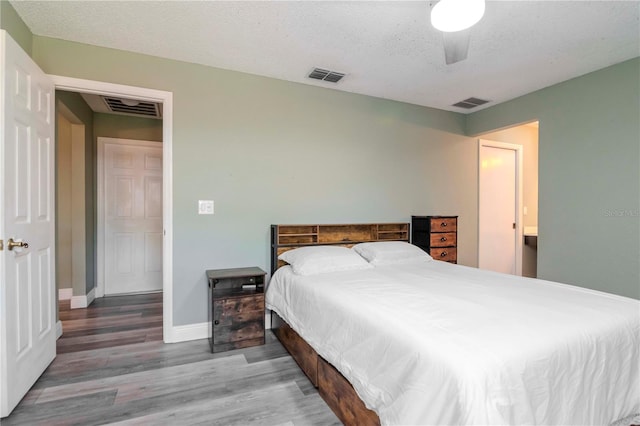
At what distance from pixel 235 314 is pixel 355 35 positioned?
2436mm

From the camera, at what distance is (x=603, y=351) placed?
135 centimetres

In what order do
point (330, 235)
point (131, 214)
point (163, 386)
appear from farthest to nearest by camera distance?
point (131, 214), point (330, 235), point (163, 386)

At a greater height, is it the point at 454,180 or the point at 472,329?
the point at 454,180

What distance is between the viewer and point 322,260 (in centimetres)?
266

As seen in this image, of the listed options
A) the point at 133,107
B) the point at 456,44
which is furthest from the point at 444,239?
the point at 133,107

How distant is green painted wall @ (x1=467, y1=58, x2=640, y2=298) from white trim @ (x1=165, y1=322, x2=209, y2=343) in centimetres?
360

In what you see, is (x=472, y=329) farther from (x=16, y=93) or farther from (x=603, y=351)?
(x=16, y=93)

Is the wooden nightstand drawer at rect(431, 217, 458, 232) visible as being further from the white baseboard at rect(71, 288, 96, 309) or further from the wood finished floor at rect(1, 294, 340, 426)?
the white baseboard at rect(71, 288, 96, 309)

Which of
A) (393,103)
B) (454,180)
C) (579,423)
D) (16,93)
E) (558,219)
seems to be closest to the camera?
(579,423)

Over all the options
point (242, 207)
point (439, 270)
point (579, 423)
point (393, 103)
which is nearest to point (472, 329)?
point (579, 423)

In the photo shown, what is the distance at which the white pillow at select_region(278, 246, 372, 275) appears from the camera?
2.59 meters

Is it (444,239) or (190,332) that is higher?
(444,239)

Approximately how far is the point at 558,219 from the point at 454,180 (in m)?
1.26

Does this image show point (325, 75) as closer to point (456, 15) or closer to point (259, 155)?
point (259, 155)
